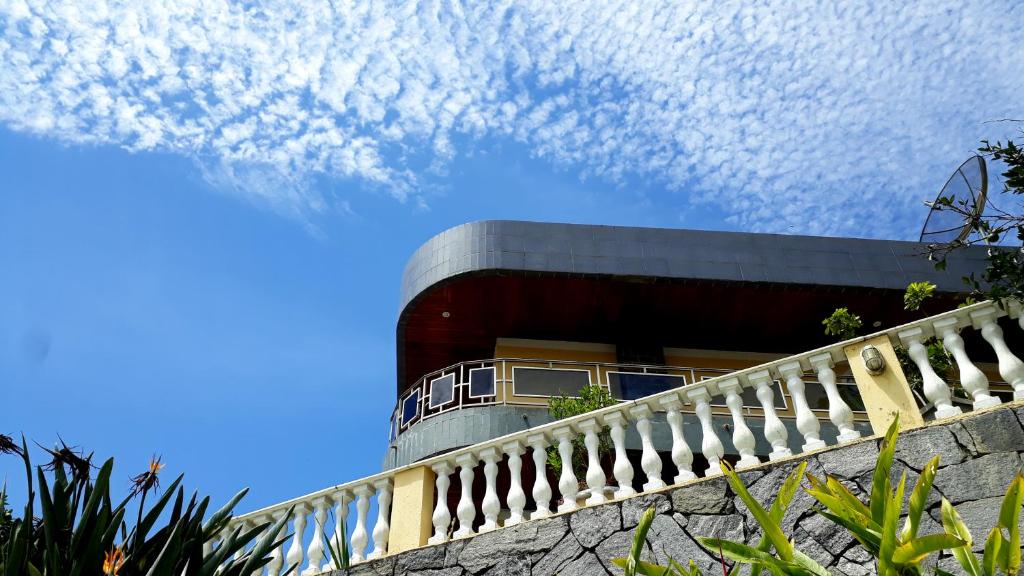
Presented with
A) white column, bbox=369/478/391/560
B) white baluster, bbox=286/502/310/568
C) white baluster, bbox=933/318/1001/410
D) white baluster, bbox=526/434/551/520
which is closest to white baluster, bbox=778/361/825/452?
white baluster, bbox=933/318/1001/410

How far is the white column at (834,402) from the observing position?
4.20 m

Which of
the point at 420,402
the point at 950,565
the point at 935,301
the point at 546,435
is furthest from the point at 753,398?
the point at 950,565

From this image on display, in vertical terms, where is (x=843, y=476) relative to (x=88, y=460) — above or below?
below

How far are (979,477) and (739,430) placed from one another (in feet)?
4.26

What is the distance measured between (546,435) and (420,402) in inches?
249

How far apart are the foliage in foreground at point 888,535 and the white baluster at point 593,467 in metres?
2.14

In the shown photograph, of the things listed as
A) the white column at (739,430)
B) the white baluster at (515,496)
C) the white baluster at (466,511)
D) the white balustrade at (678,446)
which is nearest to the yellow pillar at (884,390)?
the white column at (739,430)

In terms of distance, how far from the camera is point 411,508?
17.3 ft

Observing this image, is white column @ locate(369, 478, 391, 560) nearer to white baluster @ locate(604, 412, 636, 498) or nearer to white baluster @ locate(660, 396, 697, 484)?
white baluster @ locate(604, 412, 636, 498)

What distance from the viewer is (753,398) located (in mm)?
10844

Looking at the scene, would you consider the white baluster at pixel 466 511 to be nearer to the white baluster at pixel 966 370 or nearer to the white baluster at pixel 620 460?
the white baluster at pixel 620 460

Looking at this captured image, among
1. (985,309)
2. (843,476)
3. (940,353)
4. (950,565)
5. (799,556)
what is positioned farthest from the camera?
(940,353)

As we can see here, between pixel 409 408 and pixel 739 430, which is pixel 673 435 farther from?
pixel 409 408

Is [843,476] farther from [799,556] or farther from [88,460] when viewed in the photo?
[88,460]
